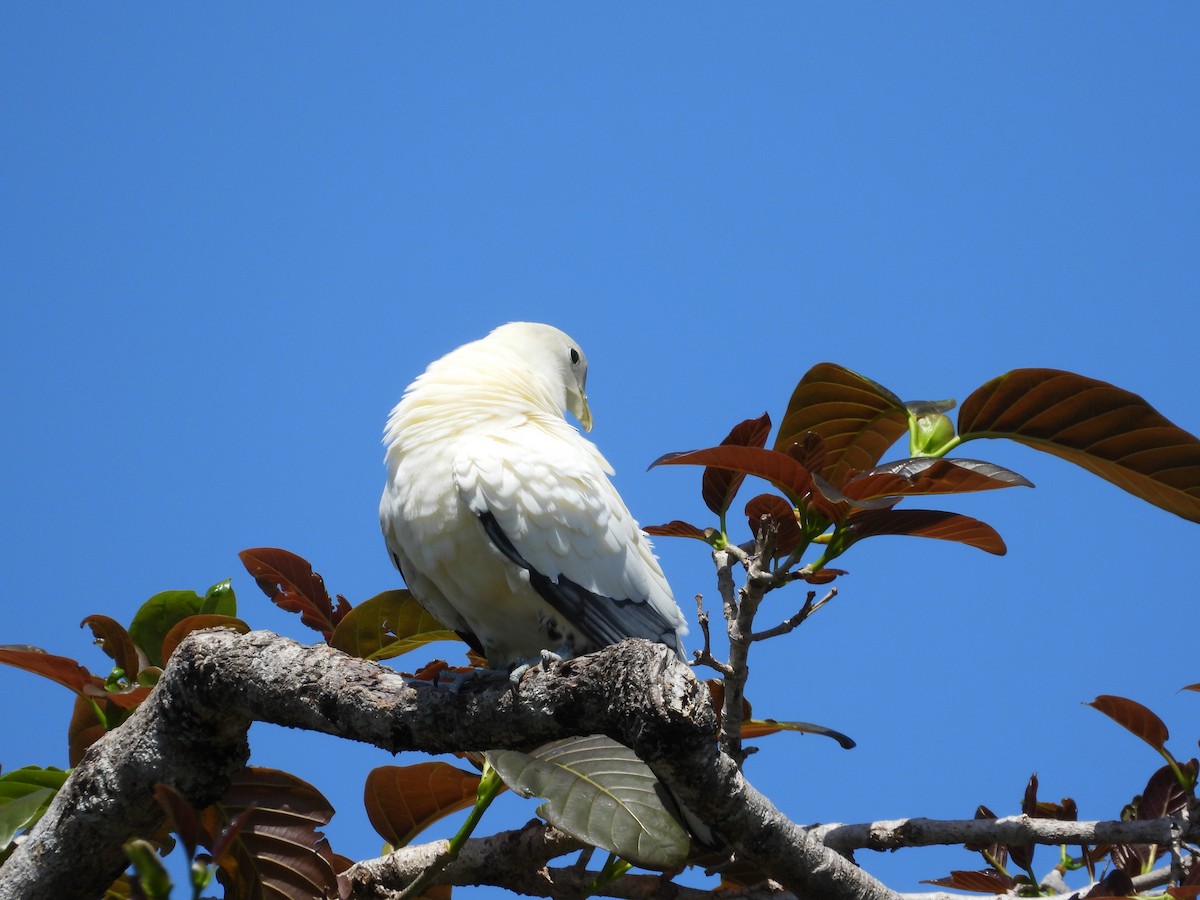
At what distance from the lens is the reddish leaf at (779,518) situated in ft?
8.96

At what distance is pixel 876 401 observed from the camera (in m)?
3.04

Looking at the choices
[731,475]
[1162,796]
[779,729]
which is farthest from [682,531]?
[1162,796]

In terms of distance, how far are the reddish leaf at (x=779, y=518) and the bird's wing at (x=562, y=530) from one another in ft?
1.87

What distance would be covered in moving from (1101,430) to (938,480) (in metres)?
0.44

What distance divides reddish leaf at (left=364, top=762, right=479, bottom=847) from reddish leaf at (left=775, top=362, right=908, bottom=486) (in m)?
1.39

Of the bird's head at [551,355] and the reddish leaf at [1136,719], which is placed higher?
the bird's head at [551,355]

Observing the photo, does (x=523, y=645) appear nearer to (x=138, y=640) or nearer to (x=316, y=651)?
(x=316, y=651)

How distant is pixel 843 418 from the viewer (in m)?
3.09

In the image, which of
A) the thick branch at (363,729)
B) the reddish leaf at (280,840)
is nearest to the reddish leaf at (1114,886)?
the thick branch at (363,729)

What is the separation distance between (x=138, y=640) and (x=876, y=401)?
2500mm

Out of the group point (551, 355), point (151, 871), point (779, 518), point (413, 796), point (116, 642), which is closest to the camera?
point (151, 871)

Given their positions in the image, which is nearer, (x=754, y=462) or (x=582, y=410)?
(x=754, y=462)

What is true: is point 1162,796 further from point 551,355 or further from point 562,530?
point 551,355

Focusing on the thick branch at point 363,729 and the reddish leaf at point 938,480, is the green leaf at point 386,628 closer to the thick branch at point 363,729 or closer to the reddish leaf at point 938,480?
the thick branch at point 363,729
